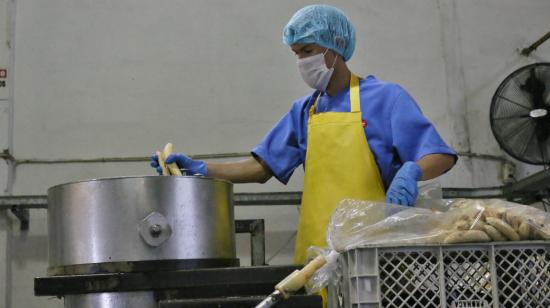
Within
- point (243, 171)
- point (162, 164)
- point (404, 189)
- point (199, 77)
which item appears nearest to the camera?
point (404, 189)

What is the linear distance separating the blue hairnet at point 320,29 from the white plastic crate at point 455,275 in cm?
95

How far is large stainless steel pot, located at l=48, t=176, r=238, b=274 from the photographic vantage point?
1143 mm

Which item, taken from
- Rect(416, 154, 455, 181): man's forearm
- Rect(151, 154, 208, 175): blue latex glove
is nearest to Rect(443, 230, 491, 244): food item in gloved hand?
Rect(416, 154, 455, 181): man's forearm

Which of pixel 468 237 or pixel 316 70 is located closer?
pixel 468 237

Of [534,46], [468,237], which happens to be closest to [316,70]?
[468,237]

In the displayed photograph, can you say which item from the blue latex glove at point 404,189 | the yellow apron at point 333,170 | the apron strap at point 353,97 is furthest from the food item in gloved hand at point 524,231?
the apron strap at point 353,97

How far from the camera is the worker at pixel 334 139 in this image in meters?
1.60

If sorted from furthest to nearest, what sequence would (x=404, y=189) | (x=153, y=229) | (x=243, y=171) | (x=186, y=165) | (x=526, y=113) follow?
1. (x=526, y=113)
2. (x=243, y=171)
3. (x=186, y=165)
4. (x=404, y=189)
5. (x=153, y=229)

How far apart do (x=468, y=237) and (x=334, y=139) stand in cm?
84

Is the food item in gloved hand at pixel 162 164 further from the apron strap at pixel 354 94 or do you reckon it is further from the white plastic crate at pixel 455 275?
the white plastic crate at pixel 455 275

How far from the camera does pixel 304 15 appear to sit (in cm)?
174

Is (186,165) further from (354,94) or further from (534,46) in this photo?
(534,46)

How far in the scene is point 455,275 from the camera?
0.90 meters

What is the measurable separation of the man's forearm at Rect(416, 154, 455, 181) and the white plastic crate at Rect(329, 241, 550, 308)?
60cm
